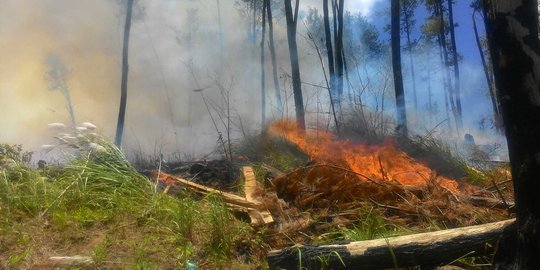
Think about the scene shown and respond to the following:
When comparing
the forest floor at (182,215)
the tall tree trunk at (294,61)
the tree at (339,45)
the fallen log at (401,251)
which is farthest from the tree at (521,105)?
the tree at (339,45)

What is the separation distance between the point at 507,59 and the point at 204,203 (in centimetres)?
344

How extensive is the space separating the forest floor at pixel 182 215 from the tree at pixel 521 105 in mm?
735

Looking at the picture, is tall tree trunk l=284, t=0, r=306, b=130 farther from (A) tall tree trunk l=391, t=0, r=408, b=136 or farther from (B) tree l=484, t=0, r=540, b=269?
(B) tree l=484, t=0, r=540, b=269

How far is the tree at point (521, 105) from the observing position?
10.6ft

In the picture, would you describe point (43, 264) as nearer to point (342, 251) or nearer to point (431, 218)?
point (342, 251)

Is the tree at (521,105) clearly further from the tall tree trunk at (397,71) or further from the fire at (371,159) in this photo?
the tall tree trunk at (397,71)

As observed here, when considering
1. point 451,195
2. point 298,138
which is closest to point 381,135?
point 298,138

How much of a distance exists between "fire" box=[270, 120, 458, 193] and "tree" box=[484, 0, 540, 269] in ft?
7.56

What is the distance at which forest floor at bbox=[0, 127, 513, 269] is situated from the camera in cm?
443

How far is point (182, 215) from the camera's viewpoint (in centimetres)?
471

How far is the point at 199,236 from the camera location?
471 cm

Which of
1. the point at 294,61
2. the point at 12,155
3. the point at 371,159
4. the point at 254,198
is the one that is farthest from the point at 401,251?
the point at 294,61

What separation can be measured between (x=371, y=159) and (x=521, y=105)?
4.77 m

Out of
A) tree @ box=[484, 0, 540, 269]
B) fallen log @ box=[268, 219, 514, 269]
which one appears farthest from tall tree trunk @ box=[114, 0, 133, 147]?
tree @ box=[484, 0, 540, 269]
